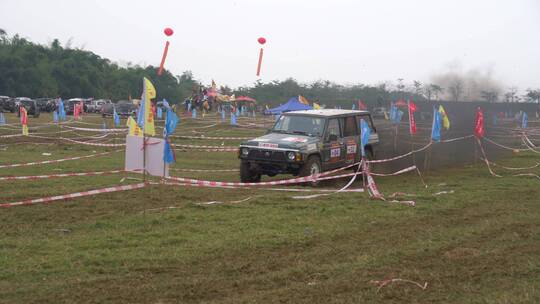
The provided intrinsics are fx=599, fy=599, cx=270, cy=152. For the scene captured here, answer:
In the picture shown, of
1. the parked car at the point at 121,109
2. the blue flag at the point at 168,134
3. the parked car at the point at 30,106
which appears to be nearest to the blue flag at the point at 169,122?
the blue flag at the point at 168,134

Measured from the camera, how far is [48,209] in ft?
32.2

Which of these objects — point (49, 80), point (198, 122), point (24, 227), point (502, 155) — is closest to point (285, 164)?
point (24, 227)

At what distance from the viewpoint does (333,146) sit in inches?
564

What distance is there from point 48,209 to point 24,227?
4.77ft

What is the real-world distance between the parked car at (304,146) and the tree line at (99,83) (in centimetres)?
3599

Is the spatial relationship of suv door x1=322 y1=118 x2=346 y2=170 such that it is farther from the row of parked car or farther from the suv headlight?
the row of parked car

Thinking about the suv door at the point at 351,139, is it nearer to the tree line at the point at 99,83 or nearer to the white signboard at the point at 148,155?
the white signboard at the point at 148,155

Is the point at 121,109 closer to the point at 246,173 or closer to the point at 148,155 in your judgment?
the point at 246,173

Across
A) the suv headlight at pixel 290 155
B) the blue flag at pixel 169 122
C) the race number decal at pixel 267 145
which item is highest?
the blue flag at pixel 169 122

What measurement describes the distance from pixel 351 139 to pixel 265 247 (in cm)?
812

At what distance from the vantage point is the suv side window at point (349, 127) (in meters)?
15.0

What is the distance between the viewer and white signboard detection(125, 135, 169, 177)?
9.06 meters

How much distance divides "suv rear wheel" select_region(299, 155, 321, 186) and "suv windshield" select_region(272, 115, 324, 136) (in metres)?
0.70

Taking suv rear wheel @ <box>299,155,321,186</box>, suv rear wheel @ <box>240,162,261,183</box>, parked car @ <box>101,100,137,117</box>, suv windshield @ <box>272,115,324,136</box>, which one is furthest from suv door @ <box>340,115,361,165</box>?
parked car @ <box>101,100,137,117</box>
